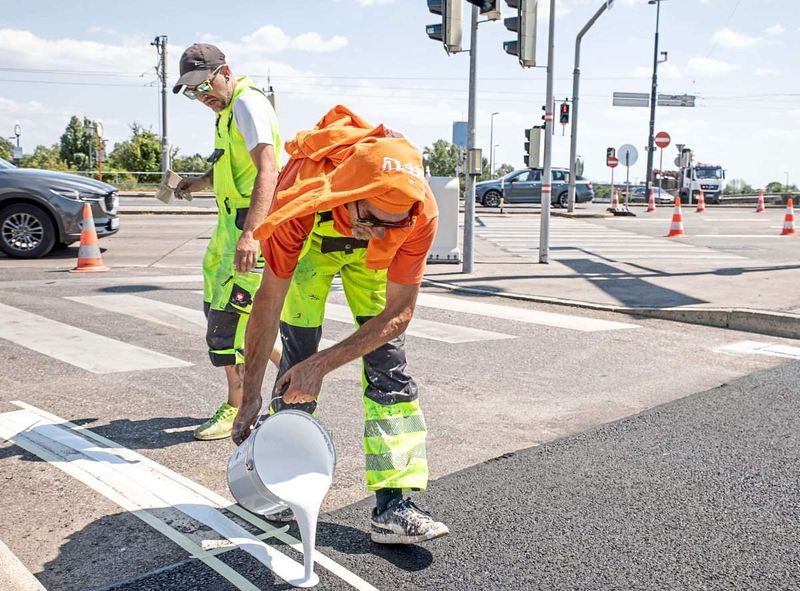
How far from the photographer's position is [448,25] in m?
10.4

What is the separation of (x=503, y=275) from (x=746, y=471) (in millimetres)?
7943

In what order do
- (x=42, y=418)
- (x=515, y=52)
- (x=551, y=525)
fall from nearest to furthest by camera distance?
(x=551, y=525), (x=42, y=418), (x=515, y=52)

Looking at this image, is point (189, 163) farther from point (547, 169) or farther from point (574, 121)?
point (547, 169)

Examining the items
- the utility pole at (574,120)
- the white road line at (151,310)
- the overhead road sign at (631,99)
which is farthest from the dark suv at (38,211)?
the overhead road sign at (631,99)

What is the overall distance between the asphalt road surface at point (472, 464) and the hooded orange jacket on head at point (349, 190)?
1.03 m

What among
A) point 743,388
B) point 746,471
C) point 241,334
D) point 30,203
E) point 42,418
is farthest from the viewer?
point 30,203

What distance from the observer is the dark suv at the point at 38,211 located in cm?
1189

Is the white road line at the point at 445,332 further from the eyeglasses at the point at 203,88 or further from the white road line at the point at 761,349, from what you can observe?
the eyeglasses at the point at 203,88

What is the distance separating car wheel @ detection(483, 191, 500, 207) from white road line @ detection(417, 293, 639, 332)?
22.9 meters

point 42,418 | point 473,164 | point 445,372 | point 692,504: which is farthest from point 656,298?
point 42,418

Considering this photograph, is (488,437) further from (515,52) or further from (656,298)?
(515,52)

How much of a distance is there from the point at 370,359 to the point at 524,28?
8.87 metres

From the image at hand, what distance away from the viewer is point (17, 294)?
8898mm

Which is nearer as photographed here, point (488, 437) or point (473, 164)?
point (488, 437)
